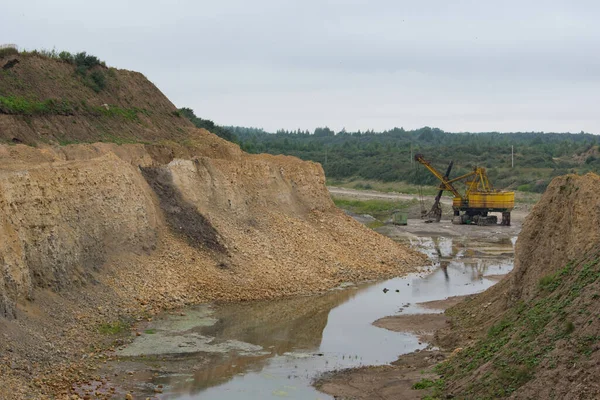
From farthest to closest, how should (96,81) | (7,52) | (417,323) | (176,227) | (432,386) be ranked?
(96,81)
(7,52)
(176,227)
(417,323)
(432,386)

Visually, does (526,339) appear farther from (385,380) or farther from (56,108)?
(56,108)

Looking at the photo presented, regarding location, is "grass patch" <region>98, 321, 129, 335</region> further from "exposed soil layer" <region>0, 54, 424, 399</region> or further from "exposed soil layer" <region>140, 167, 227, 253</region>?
"exposed soil layer" <region>140, 167, 227, 253</region>

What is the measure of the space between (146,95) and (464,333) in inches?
1256

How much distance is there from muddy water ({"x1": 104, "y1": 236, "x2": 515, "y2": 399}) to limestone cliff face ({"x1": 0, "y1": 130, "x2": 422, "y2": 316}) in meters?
2.17

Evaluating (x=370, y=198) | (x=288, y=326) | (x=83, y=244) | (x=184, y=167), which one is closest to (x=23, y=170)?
(x=83, y=244)

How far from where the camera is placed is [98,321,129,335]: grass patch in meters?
27.8

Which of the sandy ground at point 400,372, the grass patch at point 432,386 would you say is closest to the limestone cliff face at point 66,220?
the sandy ground at point 400,372

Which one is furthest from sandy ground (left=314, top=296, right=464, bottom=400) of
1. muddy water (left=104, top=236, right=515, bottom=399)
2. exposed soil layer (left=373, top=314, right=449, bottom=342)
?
exposed soil layer (left=373, top=314, right=449, bottom=342)

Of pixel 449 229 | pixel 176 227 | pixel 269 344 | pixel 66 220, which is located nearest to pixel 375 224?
pixel 449 229

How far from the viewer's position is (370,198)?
9281cm

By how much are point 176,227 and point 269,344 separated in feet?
37.5

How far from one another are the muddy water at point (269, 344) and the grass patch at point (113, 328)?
74 centimetres

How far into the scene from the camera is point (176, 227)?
127 feet

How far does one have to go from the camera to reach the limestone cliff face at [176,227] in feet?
93.3
